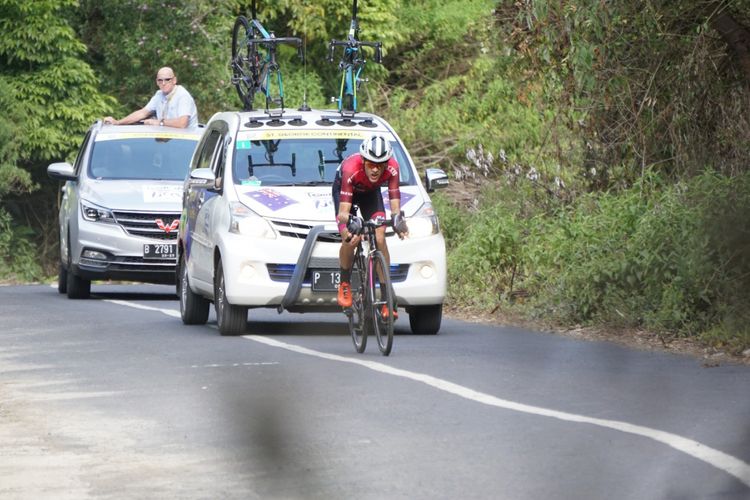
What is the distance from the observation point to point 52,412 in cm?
933

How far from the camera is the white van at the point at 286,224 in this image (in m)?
13.7

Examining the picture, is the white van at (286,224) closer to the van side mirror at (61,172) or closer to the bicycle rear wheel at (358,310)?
the bicycle rear wheel at (358,310)

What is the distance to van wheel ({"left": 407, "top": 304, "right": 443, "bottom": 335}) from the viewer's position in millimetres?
14359

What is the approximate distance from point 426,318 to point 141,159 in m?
7.28

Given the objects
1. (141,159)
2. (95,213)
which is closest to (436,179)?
(95,213)

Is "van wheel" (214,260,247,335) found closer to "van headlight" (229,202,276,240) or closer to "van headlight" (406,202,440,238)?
"van headlight" (229,202,276,240)

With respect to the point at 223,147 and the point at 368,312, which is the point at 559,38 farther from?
the point at 368,312

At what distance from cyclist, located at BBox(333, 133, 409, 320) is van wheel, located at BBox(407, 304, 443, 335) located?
176 centimetres

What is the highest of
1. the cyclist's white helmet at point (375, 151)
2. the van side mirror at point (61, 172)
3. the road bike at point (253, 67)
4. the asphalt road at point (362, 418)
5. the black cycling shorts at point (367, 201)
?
the road bike at point (253, 67)

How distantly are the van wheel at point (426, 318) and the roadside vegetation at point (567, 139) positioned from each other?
1.13 metres

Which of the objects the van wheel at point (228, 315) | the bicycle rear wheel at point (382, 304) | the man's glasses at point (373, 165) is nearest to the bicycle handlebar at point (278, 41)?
the van wheel at point (228, 315)

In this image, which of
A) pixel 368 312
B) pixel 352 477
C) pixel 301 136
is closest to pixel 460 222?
pixel 301 136

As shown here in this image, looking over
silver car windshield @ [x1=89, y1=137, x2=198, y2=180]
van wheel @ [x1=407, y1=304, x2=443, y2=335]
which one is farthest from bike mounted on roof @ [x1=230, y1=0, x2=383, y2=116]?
van wheel @ [x1=407, y1=304, x2=443, y2=335]

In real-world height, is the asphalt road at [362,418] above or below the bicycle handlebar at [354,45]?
below
